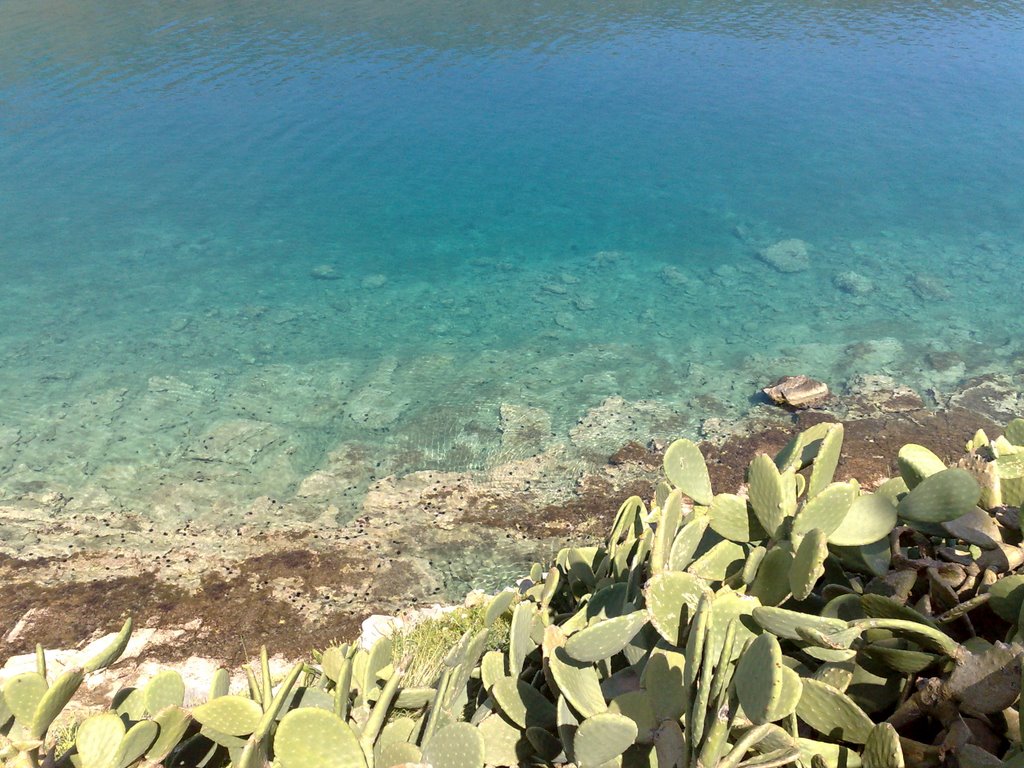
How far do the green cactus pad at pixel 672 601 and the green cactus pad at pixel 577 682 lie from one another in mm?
274

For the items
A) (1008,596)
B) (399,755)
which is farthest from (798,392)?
(399,755)

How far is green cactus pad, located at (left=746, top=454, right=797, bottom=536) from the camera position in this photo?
2525mm

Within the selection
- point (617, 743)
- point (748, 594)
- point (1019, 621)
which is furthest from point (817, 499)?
point (617, 743)

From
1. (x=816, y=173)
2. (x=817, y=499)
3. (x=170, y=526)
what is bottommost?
(x=816, y=173)

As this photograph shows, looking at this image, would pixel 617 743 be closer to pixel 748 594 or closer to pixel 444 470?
pixel 748 594

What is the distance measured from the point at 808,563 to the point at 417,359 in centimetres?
1091

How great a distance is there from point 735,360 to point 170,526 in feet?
27.8

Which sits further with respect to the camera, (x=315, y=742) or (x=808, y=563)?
(x=808, y=563)

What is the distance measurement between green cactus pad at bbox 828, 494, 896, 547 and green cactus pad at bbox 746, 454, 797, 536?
0.16 metres

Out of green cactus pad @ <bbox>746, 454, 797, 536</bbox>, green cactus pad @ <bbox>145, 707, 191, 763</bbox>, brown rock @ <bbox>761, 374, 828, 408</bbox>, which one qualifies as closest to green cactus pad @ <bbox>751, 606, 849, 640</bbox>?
green cactus pad @ <bbox>746, 454, 797, 536</bbox>

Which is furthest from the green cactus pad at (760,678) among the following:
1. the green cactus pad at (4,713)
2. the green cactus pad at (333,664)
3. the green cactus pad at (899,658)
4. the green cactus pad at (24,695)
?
the green cactus pad at (4,713)

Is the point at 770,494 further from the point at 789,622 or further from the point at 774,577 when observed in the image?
the point at 789,622

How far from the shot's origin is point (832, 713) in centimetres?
212

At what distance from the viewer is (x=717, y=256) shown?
16016 millimetres
